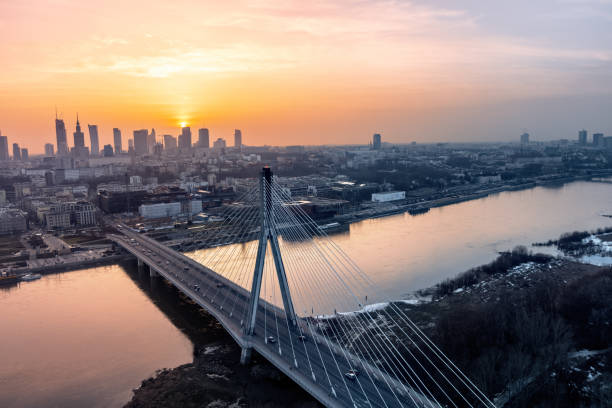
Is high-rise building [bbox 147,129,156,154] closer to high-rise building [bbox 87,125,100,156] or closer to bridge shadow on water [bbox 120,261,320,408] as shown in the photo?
high-rise building [bbox 87,125,100,156]

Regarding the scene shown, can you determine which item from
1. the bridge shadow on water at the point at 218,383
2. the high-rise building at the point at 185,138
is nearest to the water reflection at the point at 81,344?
the bridge shadow on water at the point at 218,383

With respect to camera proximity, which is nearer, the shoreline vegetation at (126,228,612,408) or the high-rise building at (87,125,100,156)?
the shoreline vegetation at (126,228,612,408)

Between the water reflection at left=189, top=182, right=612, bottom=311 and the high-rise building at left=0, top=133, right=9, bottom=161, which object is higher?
the high-rise building at left=0, top=133, right=9, bottom=161

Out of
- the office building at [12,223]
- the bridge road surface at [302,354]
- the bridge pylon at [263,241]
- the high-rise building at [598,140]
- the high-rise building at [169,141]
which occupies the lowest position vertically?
the bridge road surface at [302,354]

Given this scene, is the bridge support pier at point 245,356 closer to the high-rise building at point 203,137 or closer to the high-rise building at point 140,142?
the high-rise building at point 140,142

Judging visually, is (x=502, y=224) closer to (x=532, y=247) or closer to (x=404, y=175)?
(x=532, y=247)

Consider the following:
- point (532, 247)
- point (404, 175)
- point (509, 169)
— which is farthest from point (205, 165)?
point (532, 247)

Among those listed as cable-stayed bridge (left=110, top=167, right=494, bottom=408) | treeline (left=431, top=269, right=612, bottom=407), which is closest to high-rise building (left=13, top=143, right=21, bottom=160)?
cable-stayed bridge (left=110, top=167, right=494, bottom=408)
